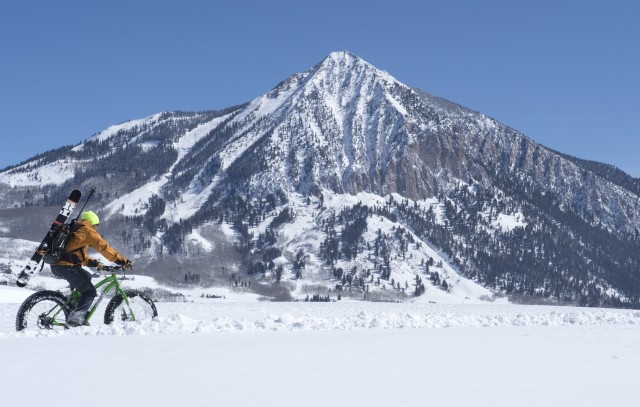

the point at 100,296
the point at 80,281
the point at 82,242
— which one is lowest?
the point at 100,296

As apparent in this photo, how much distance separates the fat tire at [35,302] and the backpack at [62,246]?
0.92 metres

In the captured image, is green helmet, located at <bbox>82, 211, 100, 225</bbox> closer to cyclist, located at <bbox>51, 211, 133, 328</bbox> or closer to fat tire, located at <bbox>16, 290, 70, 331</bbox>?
cyclist, located at <bbox>51, 211, 133, 328</bbox>

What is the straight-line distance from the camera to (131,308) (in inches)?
648

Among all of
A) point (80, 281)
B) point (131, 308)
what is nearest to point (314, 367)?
point (80, 281)

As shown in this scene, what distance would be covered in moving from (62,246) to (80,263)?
61 cm

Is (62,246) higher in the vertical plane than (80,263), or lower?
higher

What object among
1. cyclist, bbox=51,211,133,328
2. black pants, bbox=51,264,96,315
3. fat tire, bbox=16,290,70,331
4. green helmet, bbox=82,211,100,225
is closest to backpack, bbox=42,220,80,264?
cyclist, bbox=51,211,133,328

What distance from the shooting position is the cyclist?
49.6 ft

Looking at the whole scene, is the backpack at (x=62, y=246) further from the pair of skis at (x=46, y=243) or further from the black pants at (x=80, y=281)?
the black pants at (x=80, y=281)

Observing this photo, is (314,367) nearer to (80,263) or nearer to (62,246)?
(80,263)

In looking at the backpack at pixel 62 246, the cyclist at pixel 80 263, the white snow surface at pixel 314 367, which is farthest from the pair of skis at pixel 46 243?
the white snow surface at pixel 314 367

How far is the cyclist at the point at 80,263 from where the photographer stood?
15.1m

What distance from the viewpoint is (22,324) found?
1500 cm

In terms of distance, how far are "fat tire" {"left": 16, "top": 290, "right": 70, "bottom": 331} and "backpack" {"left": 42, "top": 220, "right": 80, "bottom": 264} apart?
923 millimetres
